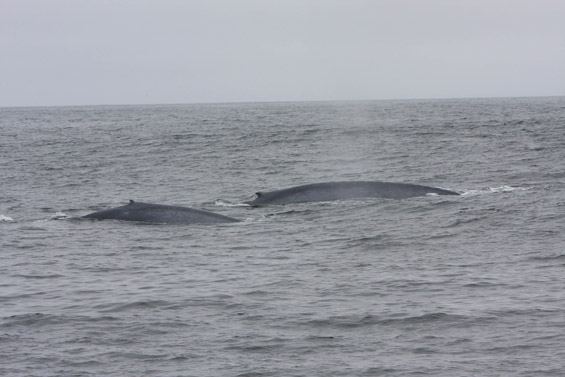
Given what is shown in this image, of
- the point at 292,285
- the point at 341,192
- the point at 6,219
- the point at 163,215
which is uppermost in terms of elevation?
the point at 341,192

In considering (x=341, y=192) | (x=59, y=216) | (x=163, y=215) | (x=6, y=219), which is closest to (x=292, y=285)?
(x=163, y=215)

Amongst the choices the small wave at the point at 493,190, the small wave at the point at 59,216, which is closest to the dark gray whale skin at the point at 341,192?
the small wave at the point at 493,190

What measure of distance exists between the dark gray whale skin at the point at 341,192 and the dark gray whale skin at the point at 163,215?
2936 millimetres

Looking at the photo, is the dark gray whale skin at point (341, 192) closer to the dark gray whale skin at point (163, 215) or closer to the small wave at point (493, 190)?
the small wave at point (493, 190)

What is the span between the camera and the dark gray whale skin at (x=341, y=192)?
24.9 meters

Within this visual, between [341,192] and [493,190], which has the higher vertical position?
[341,192]

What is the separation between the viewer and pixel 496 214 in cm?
2169

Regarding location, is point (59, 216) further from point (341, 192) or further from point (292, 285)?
point (292, 285)

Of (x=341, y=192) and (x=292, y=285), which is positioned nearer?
(x=292, y=285)

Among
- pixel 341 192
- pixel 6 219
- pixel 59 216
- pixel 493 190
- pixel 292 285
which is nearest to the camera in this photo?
pixel 292 285

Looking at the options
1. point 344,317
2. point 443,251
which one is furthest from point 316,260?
point 344,317

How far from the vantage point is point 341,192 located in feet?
82.7

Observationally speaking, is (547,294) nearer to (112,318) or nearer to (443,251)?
(443,251)

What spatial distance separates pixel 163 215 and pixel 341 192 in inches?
217
